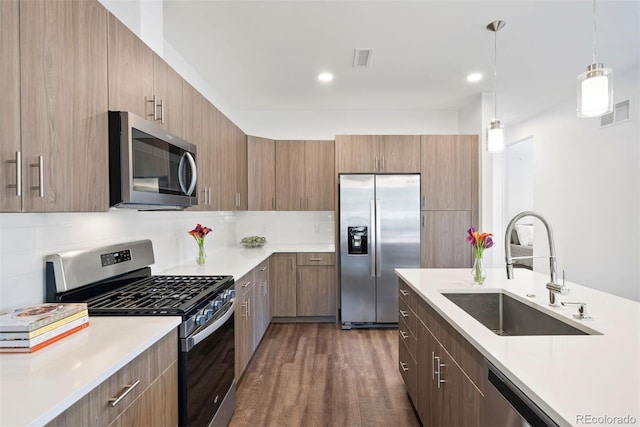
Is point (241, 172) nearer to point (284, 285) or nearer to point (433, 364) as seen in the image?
point (284, 285)

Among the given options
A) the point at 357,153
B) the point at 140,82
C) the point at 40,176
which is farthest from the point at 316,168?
the point at 40,176

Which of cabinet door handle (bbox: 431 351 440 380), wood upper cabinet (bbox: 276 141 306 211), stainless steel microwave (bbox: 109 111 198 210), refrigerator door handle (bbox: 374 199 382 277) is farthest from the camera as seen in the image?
wood upper cabinet (bbox: 276 141 306 211)

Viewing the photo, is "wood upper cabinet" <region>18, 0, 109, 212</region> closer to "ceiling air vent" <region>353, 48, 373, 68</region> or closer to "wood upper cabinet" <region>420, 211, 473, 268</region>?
"ceiling air vent" <region>353, 48, 373, 68</region>

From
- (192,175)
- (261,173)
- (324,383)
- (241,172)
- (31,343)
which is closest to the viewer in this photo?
(31,343)

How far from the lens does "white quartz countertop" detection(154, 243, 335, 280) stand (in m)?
2.60

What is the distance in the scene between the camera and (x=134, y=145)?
155cm

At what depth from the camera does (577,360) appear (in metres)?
1.05

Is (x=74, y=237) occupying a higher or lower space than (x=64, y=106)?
lower

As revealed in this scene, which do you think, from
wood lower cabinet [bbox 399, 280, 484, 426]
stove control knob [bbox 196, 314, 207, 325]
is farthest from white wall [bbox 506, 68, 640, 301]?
stove control knob [bbox 196, 314, 207, 325]

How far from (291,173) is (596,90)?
3275mm

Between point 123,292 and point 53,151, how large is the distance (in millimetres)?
970

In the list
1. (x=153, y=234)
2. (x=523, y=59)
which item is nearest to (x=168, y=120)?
(x=153, y=234)

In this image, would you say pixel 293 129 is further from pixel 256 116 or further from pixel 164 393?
pixel 164 393

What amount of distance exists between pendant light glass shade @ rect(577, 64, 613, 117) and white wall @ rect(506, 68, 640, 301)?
2850 mm
